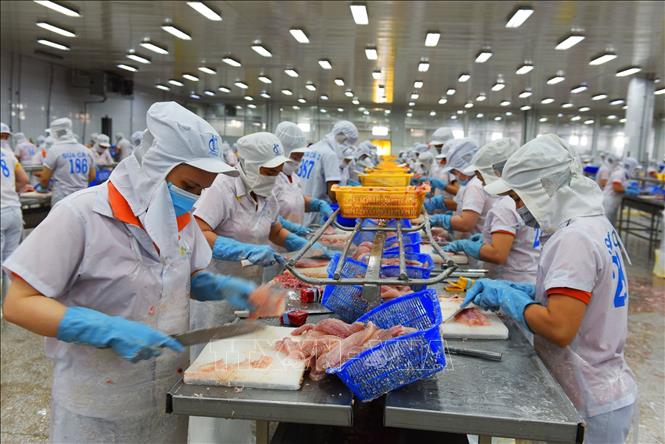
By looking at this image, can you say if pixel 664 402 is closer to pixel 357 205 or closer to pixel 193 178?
pixel 357 205

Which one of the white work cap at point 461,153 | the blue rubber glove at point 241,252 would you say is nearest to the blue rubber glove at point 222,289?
the blue rubber glove at point 241,252

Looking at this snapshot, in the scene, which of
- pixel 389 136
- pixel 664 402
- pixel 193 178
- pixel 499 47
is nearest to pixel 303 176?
pixel 664 402

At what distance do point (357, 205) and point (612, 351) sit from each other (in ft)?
4.26

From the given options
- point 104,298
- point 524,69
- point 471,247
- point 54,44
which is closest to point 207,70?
point 54,44

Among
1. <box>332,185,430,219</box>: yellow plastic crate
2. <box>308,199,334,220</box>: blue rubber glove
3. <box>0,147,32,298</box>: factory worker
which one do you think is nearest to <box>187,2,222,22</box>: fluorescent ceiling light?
<box>0,147,32,298</box>: factory worker

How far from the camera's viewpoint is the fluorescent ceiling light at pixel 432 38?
10.4 m

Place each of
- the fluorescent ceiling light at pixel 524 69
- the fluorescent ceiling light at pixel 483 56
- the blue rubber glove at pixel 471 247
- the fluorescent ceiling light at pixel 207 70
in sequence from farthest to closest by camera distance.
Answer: the fluorescent ceiling light at pixel 207 70 < the fluorescent ceiling light at pixel 524 69 < the fluorescent ceiling light at pixel 483 56 < the blue rubber glove at pixel 471 247

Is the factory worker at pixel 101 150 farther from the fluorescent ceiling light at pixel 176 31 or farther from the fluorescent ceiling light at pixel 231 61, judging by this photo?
the fluorescent ceiling light at pixel 231 61

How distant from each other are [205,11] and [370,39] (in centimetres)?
377

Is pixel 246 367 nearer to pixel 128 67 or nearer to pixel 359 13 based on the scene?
pixel 359 13

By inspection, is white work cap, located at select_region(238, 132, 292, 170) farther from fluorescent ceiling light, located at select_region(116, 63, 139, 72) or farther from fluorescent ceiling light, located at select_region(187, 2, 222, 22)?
fluorescent ceiling light, located at select_region(116, 63, 139, 72)

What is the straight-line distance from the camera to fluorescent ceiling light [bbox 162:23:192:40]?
10.6 meters

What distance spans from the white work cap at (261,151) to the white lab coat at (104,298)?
55.2 inches

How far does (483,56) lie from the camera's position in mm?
12375
